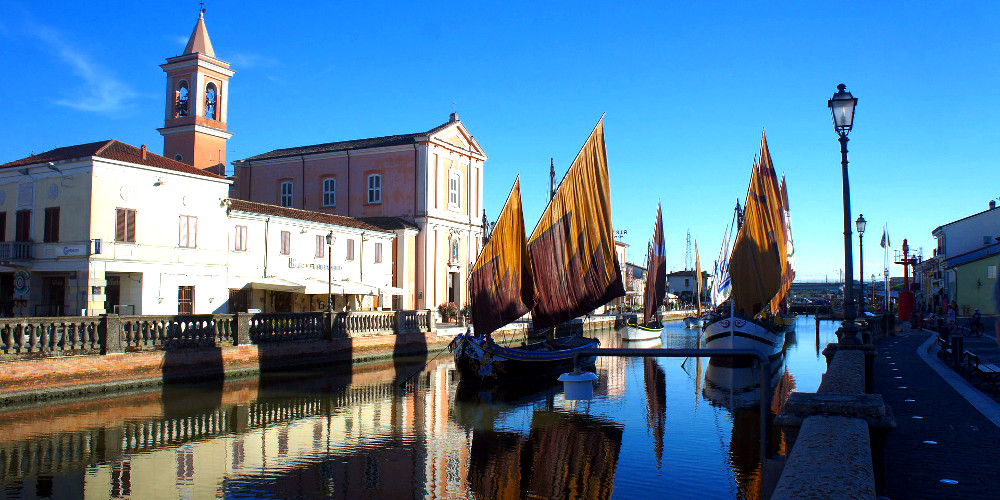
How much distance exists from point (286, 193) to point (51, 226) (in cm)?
2335

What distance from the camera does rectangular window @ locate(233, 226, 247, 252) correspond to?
35844mm

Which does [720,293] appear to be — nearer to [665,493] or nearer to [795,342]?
[795,342]

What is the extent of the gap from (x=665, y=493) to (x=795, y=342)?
4572cm

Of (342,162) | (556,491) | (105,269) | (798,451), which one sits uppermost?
(342,162)

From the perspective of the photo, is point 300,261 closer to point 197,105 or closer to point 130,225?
point 130,225

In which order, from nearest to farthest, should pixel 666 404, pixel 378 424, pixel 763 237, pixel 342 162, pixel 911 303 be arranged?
pixel 378 424 → pixel 666 404 → pixel 763 237 → pixel 342 162 → pixel 911 303

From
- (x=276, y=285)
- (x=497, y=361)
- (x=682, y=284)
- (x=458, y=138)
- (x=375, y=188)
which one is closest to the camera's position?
(x=497, y=361)

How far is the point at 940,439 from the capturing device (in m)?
10.3

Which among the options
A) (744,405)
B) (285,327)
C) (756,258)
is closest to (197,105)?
(285,327)

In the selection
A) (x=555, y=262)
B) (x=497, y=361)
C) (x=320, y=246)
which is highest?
(x=320, y=246)

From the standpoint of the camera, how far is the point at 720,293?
4553 cm

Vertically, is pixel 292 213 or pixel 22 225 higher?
pixel 292 213

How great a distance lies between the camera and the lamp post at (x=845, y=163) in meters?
15.1

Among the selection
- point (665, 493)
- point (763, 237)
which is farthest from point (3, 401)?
point (763, 237)
